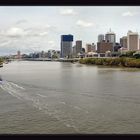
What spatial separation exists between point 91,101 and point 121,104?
94cm

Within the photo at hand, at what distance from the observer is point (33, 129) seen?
4.95 meters

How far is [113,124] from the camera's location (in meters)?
5.34
